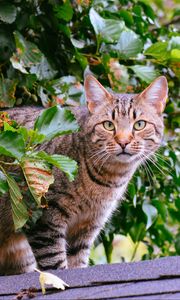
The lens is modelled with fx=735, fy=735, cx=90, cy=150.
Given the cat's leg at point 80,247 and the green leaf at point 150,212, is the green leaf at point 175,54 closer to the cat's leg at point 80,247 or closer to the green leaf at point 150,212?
the green leaf at point 150,212

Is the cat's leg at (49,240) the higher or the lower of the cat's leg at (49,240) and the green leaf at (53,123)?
the lower

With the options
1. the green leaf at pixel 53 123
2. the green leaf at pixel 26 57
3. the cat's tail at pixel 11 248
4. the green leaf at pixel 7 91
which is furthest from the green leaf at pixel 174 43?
the green leaf at pixel 53 123

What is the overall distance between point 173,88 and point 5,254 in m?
1.75

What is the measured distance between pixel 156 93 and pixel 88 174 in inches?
24.1

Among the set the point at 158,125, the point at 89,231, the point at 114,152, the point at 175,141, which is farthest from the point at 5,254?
the point at 175,141

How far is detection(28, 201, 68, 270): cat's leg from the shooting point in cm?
388

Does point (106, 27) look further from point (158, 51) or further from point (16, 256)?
point (16, 256)

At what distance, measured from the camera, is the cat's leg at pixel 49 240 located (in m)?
3.88

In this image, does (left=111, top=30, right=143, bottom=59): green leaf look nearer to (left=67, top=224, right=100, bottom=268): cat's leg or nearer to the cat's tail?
(left=67, top=224, right=100, bottom=268): cat's leg

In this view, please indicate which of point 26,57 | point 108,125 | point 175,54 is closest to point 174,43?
point 175,54

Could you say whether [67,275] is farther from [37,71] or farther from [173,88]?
[173,88]

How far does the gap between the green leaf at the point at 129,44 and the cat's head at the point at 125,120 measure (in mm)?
378

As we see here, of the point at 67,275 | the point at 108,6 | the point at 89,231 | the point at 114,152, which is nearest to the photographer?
the point at 67,275

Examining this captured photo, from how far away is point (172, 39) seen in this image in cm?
454
